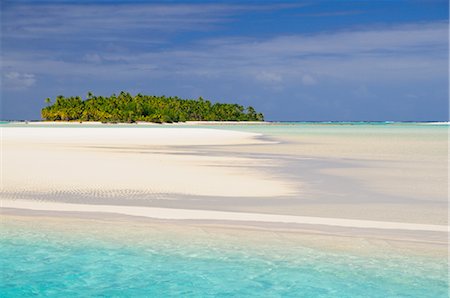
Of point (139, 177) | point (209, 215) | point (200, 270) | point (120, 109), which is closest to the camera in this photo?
point (200, 270)

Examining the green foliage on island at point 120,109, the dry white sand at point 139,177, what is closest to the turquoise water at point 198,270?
the dry white sand at point 139,177

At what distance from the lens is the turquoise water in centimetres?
645

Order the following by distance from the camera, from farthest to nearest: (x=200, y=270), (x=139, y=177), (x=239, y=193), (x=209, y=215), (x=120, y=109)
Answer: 1. (x=120, y=109)
2. (x=139, y=177)
3. (x=239, y=193)
4. (x=209, y=215)
5. (x=200, y=270)

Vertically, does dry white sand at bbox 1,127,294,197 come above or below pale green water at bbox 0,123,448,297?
above

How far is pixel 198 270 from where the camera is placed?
717 centimetres

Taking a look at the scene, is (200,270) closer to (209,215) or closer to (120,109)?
(209,215)

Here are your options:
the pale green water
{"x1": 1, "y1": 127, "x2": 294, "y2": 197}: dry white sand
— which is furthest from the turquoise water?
{"x1": 1, "y1": 127, "x2": 294, "y2": 197}: dry white sand

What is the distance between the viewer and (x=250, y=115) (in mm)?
198125

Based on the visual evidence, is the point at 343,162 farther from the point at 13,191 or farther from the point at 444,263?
the point at 444,263

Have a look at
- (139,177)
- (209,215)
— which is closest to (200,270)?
(209,215)

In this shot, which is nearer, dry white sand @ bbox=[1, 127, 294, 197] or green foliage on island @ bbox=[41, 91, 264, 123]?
dry white sand @ bbox=[1, 127, 294, 197]

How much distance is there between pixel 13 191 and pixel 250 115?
610 ft

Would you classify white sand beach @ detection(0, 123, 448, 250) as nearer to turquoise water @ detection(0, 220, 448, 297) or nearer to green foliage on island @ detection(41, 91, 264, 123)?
turquoise water @ detection(0, 220, 448, 297)

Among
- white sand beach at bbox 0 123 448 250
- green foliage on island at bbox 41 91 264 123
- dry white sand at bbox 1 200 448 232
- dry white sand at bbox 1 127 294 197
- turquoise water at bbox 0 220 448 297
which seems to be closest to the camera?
turquoise water at bbox 0 220 448 297
